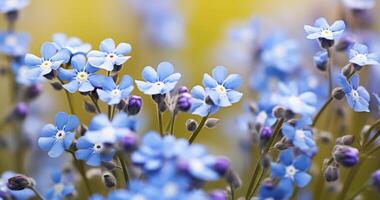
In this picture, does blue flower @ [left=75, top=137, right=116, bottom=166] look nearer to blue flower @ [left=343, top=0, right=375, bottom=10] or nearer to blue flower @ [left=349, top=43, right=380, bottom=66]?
blue flower @ [left=349, top=43, right=380, bottom=66]

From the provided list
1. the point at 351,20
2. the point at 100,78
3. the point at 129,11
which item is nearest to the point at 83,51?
the point at 100,78

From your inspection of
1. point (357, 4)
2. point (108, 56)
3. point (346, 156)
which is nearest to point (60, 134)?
point (108, 56)

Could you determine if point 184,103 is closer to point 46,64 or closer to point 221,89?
point 221,89

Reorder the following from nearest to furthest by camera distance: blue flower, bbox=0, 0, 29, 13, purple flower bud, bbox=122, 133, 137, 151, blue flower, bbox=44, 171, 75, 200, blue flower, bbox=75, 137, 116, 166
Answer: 1. purple flower bud, bbox=122, 133, 137, 151
2. blue flower, bbox=75, 137, 116, 166
3. blue flower, bbox=44, 171, 75, 200
4. blue flower, bbox=0, 0, 29, 13

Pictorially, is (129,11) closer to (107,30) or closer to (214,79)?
(107,30)

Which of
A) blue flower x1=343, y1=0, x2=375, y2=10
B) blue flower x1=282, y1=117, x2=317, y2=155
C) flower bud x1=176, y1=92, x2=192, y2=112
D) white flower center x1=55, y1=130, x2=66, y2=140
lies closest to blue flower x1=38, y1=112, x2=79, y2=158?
white flower center x1=55, y1=130, x2=66, y2=140
